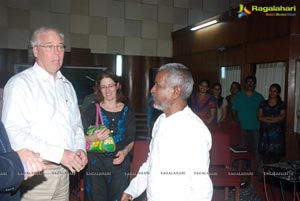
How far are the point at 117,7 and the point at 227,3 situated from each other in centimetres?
322

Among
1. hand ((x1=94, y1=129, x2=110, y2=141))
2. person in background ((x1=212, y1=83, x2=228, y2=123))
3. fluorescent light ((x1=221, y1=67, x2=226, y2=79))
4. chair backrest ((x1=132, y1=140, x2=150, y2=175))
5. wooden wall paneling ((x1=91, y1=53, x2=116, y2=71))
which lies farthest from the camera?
wooden wall paneling ((x1=91, y1=53, x2=116, y2=71))

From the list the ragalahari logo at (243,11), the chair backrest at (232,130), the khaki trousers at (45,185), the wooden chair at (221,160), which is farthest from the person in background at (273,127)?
the khaki trousers at (45,185)

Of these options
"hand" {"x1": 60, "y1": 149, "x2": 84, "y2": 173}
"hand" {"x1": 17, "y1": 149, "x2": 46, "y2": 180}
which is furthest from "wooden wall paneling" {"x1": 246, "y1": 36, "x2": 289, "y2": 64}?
"hand" {"x1": 17, "y1": 149, "x2": 46, "y2": 180}

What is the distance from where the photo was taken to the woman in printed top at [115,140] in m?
2.21

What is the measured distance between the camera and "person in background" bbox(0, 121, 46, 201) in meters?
1.08

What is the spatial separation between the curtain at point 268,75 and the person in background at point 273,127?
554 mm

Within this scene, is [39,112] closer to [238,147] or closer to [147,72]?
[238,147]

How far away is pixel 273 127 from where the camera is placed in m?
4.32

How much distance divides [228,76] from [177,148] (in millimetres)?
5000

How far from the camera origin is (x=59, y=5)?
7020 millimetres

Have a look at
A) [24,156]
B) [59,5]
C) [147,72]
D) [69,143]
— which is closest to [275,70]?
[147,72]

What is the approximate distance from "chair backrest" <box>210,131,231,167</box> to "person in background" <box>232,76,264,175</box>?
1664 millimetres

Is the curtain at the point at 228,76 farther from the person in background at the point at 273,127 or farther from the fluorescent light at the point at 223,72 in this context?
the person in background at the point at 273,127

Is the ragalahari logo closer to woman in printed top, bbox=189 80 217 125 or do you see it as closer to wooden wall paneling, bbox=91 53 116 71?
woman in printed top, bbox=189 80 217 125
